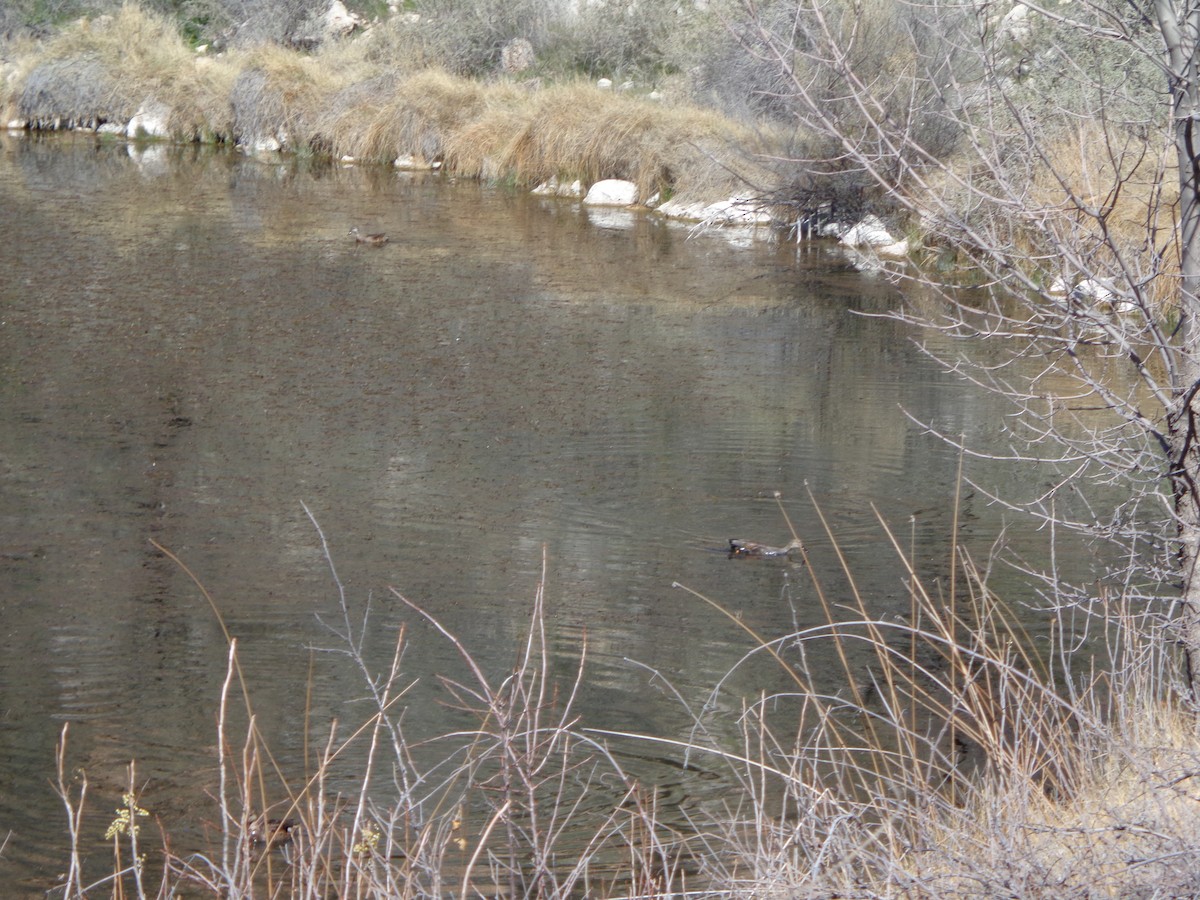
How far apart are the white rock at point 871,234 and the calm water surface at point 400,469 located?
0.81 m

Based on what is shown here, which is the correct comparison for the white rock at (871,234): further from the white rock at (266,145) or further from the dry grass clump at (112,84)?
the dry grass clump at (112,84)

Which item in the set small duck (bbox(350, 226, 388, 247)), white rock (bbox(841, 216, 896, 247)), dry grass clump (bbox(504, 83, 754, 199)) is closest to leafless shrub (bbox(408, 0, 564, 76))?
dry grass clump (bbox(504, 83, 754, 199))

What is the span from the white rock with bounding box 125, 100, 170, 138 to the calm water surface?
8.21 metres

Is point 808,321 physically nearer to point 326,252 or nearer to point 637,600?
point 326,252

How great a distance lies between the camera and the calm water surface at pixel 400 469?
4.75 meters

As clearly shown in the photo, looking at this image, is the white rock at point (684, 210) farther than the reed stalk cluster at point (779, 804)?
Yes

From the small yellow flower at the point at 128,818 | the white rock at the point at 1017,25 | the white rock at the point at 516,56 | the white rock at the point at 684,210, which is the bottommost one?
the small yellow flower at the point at 128,818

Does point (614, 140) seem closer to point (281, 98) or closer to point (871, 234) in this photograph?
point (871, 234)

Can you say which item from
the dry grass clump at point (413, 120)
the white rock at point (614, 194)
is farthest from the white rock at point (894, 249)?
the dry grass clump at point (413, 120)

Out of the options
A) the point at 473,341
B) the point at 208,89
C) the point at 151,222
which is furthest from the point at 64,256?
the point at 208,89

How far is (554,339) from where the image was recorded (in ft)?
30.9

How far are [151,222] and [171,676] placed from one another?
924 cm

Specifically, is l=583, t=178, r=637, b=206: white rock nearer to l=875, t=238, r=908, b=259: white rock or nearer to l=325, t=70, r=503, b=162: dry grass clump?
l=325, t=70, r=503, b=162: dry grass clump

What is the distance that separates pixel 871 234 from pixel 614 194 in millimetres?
3635
